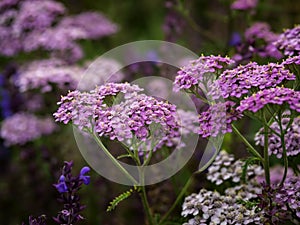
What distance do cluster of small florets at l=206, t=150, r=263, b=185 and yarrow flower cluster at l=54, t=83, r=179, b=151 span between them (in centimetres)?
29

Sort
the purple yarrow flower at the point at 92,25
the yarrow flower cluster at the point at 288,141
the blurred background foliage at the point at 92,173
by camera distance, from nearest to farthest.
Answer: the yarrow flower cluster at the point at 288,141 → the blurred background foliage at the point at 92,173 → the purple yarrow flower at the point at 92,25

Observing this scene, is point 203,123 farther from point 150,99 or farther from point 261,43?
point 261,43

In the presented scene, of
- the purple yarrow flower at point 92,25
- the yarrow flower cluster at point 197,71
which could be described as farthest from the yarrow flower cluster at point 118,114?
the purple yarrow flower at point 92,25

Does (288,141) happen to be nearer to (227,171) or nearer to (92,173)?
(227,171)

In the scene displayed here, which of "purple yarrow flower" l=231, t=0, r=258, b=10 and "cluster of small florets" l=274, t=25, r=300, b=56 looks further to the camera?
"purple yarrow flower" l=231, t=0, r=258, b=10

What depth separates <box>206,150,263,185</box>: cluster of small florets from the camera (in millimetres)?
1586

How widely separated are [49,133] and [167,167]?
73 centimetres

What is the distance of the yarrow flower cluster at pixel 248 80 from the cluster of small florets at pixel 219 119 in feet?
0.10

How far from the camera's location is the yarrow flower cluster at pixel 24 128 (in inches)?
88.1

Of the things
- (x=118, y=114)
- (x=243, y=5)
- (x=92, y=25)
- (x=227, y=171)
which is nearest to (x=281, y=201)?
(x=227, y=171)

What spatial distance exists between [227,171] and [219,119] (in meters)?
0.38

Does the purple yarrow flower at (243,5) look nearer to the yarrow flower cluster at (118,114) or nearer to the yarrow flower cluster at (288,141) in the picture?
the yarrow flower cluster at (288,141)

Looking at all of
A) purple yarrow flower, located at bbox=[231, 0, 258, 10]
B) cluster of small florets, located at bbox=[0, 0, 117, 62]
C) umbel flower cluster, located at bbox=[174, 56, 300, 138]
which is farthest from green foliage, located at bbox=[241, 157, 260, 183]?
cluster of small florets, located at bbox=[0, 0, 117, 62]

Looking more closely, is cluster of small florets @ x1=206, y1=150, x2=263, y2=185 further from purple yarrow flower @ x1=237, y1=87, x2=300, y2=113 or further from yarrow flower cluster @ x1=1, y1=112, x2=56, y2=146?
yarrow flower cluster @ x1=1, y1=112, x2=56, y2=146
